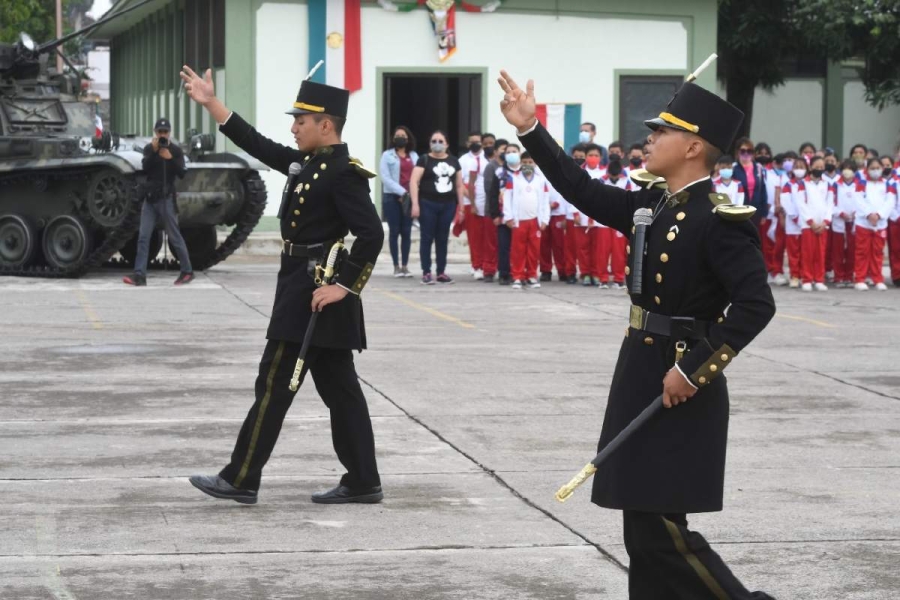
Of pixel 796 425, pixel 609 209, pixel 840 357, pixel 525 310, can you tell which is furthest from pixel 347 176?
pixel 525 310

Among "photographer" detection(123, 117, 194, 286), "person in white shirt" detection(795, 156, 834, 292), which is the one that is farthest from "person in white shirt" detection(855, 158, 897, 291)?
"photographer" detection(123, 117, 194, 286)

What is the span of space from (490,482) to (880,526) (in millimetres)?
1904

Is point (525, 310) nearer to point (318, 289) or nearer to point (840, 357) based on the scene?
point (840, 357)

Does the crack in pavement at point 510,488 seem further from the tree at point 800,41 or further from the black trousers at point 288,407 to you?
the tree at point 800,41

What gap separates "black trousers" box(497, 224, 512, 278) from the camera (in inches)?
810

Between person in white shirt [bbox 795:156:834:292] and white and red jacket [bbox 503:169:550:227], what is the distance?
125 inches

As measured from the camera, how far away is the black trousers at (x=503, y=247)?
2056cm

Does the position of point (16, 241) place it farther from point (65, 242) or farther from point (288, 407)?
point (288, 407)

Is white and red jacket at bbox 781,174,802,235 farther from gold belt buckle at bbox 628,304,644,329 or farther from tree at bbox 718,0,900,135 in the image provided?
gold belt buckle at bbox 628,304,644,329

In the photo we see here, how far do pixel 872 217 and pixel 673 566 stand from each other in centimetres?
1604

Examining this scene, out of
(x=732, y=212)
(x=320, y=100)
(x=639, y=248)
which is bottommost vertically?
(x=639, y=248)

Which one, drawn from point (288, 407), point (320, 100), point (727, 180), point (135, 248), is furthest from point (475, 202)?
point (288, 407)

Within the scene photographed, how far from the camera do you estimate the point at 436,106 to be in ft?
120

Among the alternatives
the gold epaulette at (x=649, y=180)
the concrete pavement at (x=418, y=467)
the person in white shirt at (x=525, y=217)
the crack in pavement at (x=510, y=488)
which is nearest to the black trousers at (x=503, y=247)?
the person in white shirt at (x=525, y=217)
